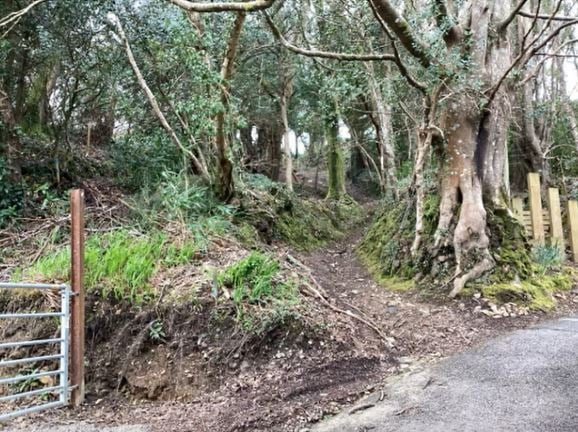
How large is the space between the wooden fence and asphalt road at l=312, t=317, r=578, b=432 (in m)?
4.19

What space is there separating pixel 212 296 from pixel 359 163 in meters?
15.1

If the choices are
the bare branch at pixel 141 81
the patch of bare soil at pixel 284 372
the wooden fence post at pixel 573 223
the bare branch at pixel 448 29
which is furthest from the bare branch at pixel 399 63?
the wooden fence post at pixel 573 223

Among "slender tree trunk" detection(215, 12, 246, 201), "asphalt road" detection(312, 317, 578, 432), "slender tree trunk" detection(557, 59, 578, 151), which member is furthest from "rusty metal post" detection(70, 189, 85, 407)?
"slender tree trunk" detection(557, 59, 578, 151)

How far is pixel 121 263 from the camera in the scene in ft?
15.9

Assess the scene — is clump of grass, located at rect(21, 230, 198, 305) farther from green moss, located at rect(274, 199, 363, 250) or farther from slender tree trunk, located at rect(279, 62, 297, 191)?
slender tree trunk, located at rect(279, 62, 297, 191)

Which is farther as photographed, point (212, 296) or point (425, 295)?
point (425, 295)

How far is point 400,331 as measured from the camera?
4902 millimetres

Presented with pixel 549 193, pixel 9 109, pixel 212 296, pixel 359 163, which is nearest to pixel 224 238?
pixel 212 296

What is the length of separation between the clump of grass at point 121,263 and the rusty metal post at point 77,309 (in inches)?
29.7

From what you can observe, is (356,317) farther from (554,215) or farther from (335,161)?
(335,161)

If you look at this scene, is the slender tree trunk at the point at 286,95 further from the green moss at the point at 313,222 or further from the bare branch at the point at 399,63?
the bare branch at the point at 399,63

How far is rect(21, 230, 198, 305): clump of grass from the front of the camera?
4633 mm

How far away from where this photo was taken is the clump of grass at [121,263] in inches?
182

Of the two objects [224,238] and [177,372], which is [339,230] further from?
[177,372]
